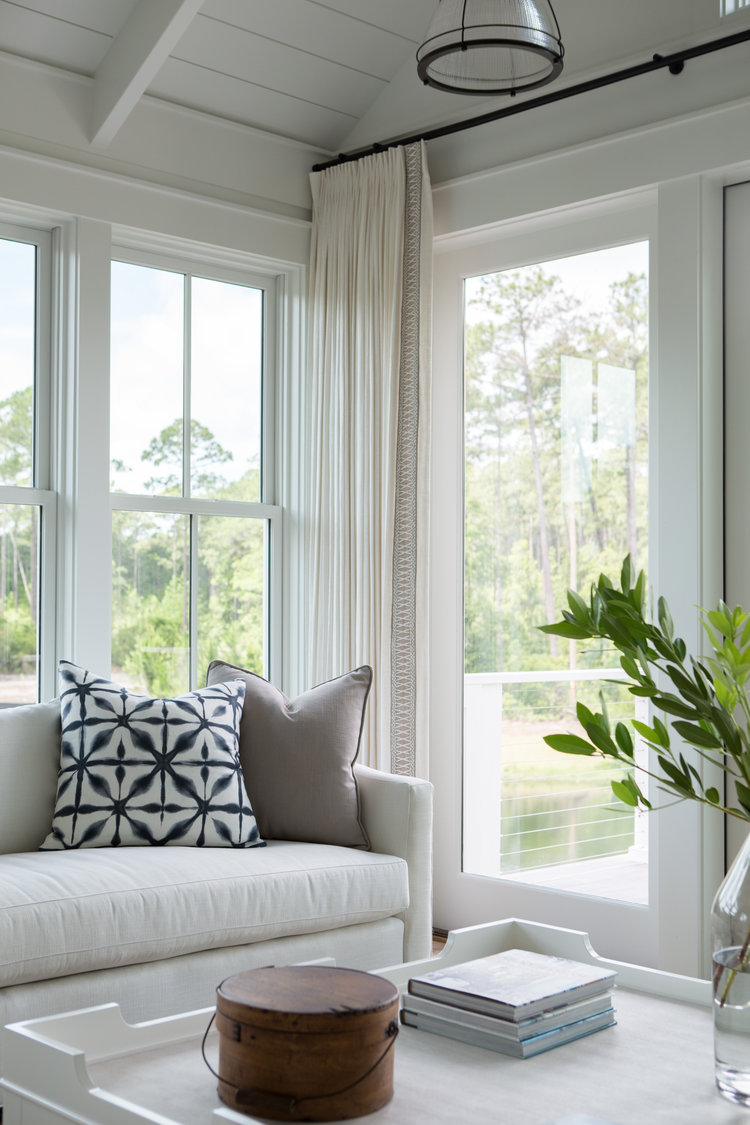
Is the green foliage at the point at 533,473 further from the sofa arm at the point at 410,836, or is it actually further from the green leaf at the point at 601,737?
the green leaf at the point at 601,737

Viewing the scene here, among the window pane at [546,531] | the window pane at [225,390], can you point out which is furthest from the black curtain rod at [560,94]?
the window pane at [225,390]

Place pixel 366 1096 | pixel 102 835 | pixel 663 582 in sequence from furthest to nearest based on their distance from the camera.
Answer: pixel 663 582, pixel 102 835, pixel 366 1096

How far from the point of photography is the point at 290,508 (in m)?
4.09

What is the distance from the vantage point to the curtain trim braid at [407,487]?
3668 millimetres

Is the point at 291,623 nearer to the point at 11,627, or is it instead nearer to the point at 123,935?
the point at 11,627

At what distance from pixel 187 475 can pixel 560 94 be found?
65.3 inches

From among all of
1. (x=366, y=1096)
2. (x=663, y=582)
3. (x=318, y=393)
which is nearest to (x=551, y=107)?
(x=318, y=393)

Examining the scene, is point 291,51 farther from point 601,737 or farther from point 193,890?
point 601,737

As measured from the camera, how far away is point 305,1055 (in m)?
1.45

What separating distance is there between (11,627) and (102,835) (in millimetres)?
979

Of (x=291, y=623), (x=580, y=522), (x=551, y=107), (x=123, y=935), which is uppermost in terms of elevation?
(x=551, y=107)

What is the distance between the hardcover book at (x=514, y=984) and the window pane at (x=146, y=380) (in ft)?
7.29

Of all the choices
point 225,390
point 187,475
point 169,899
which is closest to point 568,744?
point 169,899

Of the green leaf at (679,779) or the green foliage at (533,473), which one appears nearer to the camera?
the green leaf at (679,779)
